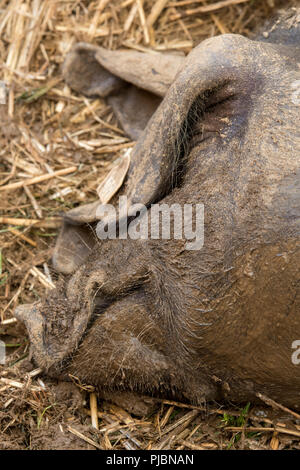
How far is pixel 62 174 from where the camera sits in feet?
9.66

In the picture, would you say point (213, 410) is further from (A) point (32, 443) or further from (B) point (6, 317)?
(B) point (6, 317)

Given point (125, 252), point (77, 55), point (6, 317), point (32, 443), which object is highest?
point (77, 55)

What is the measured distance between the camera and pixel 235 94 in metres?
2.16

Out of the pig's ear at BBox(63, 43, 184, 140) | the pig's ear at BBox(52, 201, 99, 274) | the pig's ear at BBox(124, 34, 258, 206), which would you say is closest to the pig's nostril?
the pig's ear at BBox(52, 201, 99, 274)

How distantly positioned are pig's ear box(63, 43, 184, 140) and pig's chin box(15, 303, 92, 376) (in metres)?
1.04

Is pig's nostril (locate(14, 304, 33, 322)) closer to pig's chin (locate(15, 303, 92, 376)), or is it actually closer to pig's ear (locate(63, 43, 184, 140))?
pig's chin (locate(15, 303, 92, 376))

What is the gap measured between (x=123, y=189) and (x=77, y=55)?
912 mm

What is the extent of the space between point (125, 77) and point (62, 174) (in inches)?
19.4

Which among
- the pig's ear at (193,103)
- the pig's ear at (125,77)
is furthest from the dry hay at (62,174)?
the pig's ear at (193,103)

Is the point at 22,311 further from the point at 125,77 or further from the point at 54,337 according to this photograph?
the point at 125,77

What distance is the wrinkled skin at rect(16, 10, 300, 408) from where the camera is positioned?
1971 mm

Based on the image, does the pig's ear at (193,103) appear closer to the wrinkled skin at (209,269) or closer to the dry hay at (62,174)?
the wrinkled skin at (209,269)

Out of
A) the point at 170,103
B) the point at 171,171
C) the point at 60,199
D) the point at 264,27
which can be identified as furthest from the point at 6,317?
the point at 264,27

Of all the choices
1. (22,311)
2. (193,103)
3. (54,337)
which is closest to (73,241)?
(22,311)
